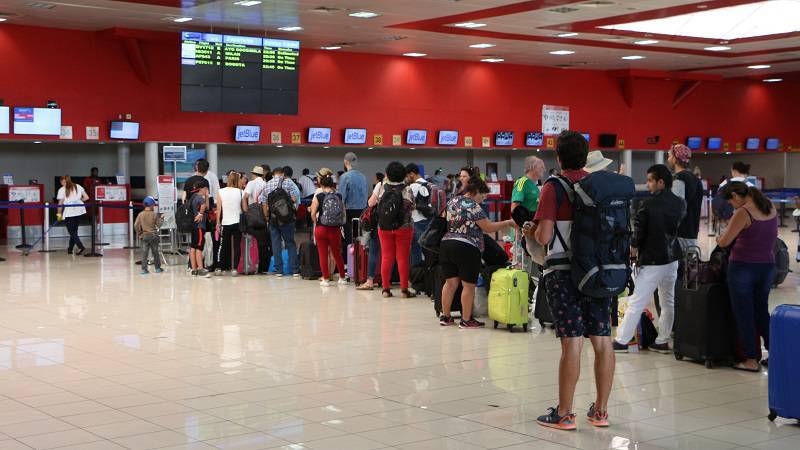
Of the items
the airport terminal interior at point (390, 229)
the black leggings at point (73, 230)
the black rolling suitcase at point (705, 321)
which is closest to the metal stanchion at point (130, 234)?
the airport terminal interior at point (390, 229)

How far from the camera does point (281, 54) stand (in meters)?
17.8

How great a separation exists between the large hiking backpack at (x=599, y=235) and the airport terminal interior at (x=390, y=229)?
20 mm

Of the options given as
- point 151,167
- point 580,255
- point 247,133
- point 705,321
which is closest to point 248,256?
point 151,167

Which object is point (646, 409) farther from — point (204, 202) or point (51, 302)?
point (204, 202)

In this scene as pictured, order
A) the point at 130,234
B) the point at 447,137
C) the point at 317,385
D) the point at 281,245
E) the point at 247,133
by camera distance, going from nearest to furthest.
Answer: the point at 317,385, the point at 281,245, the point at 130,234, the point at 247,133, the point at 447,137

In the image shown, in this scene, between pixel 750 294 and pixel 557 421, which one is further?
pixel 750 294

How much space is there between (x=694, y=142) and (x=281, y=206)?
17.5m

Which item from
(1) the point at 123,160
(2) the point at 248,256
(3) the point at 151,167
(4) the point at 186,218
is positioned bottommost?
(2) the point at 248,256

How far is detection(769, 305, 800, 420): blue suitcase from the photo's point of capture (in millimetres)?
5648

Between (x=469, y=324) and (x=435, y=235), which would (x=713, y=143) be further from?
(x=469, y=324)

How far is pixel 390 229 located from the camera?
1105 cm

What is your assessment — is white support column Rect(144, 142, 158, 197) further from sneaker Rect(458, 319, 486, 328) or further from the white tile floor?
sneaker Rect(458, 319, 486, 328)

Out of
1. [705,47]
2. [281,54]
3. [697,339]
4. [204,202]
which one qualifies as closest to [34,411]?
[697,339]

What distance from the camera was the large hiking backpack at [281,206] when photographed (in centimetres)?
1338
